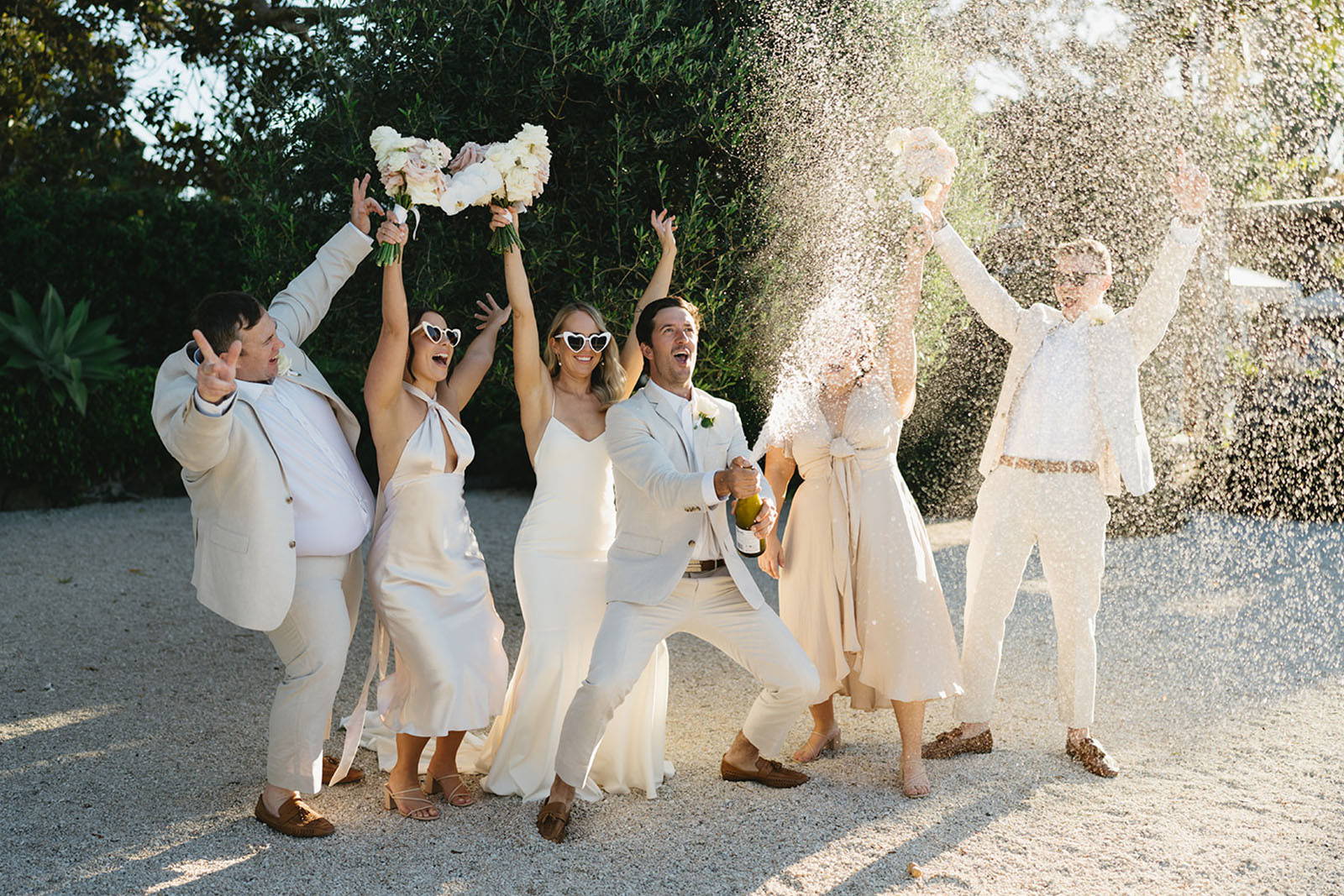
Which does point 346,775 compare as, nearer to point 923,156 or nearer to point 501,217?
point 501,217

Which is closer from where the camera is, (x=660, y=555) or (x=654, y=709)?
(x=660, y=555)

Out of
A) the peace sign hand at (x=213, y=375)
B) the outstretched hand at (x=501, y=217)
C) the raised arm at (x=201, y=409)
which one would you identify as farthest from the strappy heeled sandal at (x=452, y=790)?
the outstretched hand at (x=501, y=217)

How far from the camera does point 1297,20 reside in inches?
380

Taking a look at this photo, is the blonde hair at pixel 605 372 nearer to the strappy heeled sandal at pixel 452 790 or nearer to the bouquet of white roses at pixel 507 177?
the bouquet of white roses at pixel 507 177

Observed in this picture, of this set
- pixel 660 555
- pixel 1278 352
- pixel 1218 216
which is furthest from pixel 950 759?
pixel 1278 352

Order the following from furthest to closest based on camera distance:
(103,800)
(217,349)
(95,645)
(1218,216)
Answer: (1218,216), (95,645), (103,800), (217,349)

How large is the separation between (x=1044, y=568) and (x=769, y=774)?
4.64ft

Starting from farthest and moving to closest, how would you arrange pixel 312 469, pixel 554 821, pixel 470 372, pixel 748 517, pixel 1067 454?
pixel 470 372 → pixel 1067 454 → pixel 312 469 → pixel 554 821 → pixel 748 517

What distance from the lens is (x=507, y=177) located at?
474 cm

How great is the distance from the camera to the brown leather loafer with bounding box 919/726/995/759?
195 inches

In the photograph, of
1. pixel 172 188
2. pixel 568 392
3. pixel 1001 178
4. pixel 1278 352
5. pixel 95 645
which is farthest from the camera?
pixel 172 188

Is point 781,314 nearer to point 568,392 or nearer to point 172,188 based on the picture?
point 568,392

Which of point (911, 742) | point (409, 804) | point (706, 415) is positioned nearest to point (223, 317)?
point (706, 415)

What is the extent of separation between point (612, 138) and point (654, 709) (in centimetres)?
284
